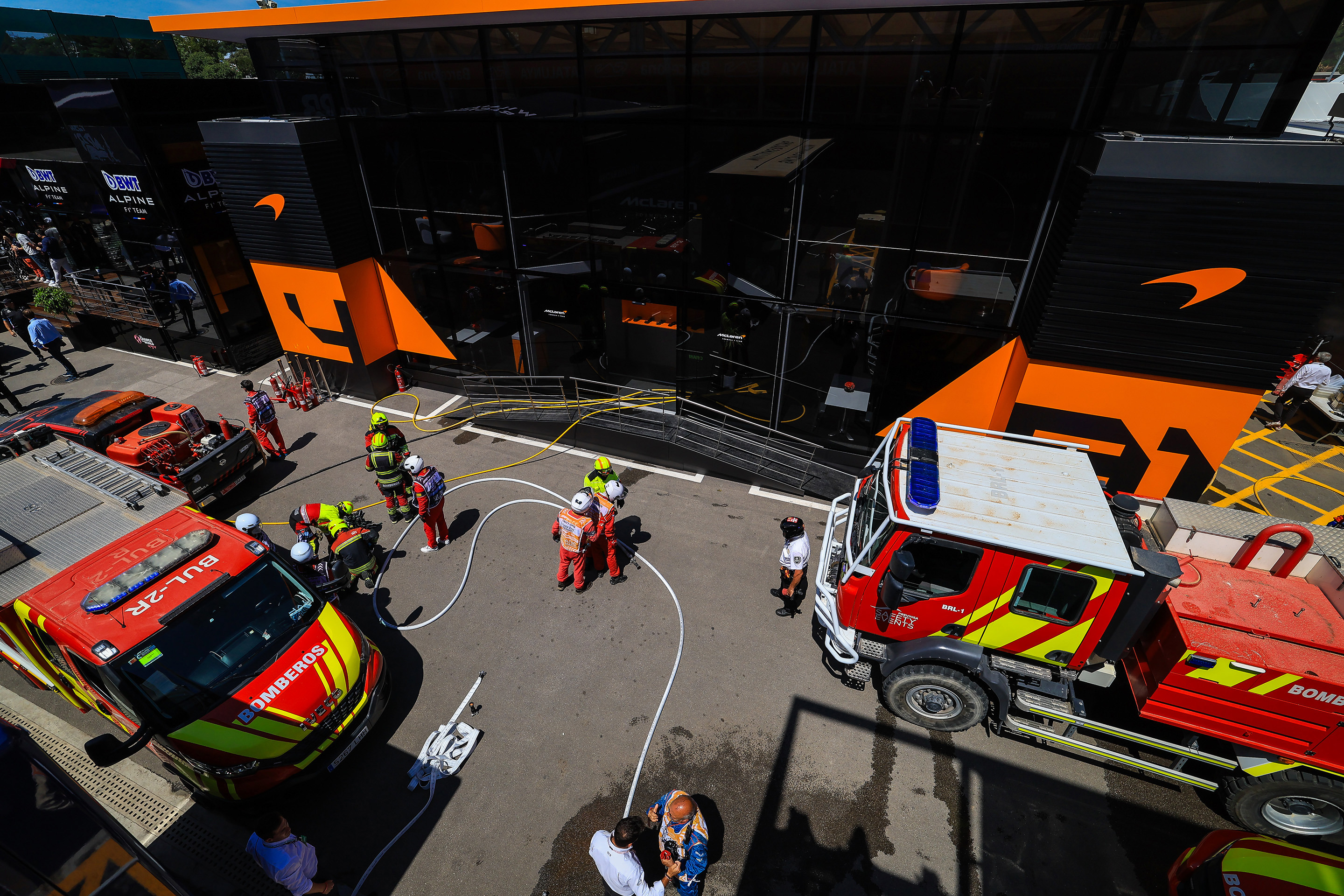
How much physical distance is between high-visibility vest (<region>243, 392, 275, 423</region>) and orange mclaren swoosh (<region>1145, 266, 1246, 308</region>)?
15.0 m

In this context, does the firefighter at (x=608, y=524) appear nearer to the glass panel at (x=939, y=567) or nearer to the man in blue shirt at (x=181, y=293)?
the glass panel at (x=939, y=567)

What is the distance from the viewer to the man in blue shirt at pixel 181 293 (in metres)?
14.7

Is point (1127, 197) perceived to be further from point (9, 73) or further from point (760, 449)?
point (9, 73)

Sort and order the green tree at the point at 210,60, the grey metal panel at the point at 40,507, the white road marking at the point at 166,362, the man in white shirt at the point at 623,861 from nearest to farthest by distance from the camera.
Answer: the man in white shirt at the point at 623,861 → the grey metal panel at the point at 40,507 → the white road marking at the point at 166,362 → the green tree at the point at 210,60

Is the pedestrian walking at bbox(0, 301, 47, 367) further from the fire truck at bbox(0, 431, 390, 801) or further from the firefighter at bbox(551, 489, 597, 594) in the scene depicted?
the firefighter at bbox(551, 489, 597, 594)

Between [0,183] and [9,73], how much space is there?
289 inches

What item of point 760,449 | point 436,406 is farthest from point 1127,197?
point 436,406

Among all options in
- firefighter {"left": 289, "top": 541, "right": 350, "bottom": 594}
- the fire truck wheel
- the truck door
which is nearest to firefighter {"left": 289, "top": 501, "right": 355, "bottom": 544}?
firefighter {"left": 289, "top": 541, "right": 350, "bottom": 594}

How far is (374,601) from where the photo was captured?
28.0 ft

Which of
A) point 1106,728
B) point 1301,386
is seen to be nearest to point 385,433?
point 1106,728

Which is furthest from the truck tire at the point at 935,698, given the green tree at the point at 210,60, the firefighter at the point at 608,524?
the green tree at the point at 210,60

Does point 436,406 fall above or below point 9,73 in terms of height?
below

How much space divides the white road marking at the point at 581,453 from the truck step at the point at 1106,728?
195 inches

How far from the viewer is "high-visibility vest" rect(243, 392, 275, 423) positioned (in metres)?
11.2
